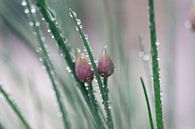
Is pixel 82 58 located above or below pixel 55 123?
below

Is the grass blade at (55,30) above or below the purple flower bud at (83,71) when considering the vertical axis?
above

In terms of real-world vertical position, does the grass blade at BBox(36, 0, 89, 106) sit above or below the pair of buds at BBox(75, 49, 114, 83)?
above

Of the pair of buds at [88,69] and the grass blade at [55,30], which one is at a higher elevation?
the grass blade at [55,30]

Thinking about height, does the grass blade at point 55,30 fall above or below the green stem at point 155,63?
above

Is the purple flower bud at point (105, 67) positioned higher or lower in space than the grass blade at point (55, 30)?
lower

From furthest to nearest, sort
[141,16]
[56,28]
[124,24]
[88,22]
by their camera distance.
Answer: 1. [88,22]
2. [141,16]
3. [124,24]
4. [56,28]

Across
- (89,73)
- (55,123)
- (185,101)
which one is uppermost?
(185,101)

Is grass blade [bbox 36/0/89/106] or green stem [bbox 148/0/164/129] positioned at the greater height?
grass blade [bbox 36/0/89/106]

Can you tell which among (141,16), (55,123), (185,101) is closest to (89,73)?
(55,123)

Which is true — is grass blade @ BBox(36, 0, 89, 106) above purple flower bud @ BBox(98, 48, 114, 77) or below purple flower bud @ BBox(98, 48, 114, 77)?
above

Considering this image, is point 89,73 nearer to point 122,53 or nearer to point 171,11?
point 122,53

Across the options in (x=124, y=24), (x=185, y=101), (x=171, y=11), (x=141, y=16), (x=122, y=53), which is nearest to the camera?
(x=122, y=53)
